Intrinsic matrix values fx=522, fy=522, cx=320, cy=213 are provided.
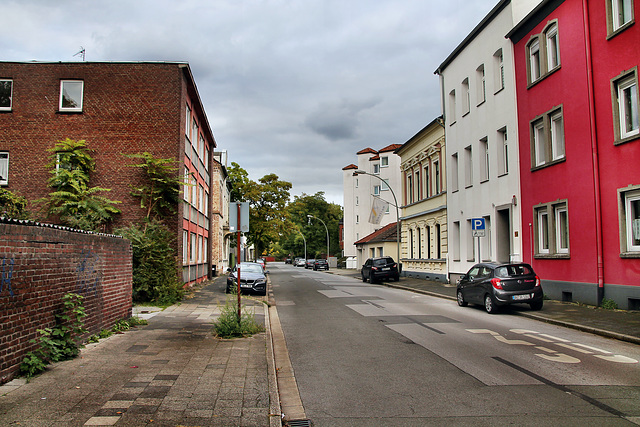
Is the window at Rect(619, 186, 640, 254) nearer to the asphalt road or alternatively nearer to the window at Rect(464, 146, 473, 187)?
the asphalt road

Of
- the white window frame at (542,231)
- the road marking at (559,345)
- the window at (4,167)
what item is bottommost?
the road marking at (559,345)

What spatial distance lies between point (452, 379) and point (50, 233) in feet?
19.9

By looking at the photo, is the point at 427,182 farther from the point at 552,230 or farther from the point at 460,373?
the point at 460,373

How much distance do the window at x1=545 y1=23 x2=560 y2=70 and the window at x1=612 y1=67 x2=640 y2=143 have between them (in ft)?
12.0

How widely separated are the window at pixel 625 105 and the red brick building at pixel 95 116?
15.7 metres

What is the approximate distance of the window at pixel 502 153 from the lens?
22.1 meters

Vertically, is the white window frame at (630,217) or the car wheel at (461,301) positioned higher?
the white window frame at (630,217)

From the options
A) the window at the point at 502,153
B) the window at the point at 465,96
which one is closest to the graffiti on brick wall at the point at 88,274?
the window at the point at 502,153

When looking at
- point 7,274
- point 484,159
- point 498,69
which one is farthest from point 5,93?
point 484,159

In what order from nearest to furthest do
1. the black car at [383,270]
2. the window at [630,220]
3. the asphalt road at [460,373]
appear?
the asphalt road at [460,373] → the window at [630,220] → the black car at [383,270]

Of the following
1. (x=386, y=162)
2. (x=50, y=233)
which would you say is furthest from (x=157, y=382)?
(x=386, y=162)

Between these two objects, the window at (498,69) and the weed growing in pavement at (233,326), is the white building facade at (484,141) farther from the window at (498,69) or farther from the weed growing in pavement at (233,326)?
the weed growing in pavement at (233,326)

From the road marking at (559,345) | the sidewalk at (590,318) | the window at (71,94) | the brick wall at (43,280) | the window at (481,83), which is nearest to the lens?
the brick wall at (43,280)

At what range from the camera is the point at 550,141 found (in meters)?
18.1
